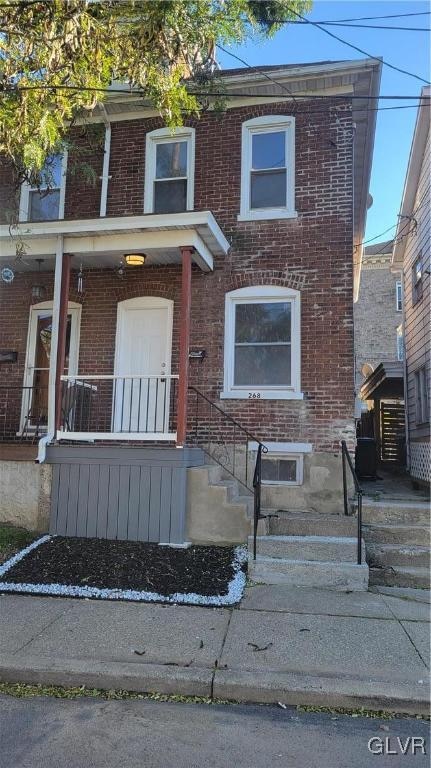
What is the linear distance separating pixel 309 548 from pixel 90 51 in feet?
20.1

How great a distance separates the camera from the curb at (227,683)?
357 cm

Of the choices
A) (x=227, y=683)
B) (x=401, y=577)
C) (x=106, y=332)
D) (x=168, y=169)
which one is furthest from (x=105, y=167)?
(x=227, y=683)

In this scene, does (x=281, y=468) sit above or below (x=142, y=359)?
below

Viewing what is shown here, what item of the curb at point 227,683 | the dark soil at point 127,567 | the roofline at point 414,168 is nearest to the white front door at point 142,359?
the dark soil at point 127,567

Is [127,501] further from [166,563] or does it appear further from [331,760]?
[331,760]

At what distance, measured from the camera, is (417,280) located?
11.4 meters

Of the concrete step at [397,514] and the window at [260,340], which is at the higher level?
the window at [260,340]

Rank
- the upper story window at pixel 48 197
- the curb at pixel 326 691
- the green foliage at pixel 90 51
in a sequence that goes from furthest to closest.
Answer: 1. the upper story window at pixel 48 197
2. the green foliage at pixel 90 51
3. the curb at pixel 326 691

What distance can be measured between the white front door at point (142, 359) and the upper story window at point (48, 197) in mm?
2346

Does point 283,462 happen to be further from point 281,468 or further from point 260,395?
point 260,395

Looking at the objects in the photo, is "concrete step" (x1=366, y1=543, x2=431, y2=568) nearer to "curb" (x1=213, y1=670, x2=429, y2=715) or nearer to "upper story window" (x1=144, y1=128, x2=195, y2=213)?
"curb" (x1=213, y1=670, x2=429, y2=715)

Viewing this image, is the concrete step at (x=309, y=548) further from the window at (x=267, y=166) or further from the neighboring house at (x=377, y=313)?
the neighboring house at (x=377, y=313)

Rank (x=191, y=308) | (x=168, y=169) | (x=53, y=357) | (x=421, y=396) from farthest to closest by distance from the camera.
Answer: (x=421, y=396) < (x=168, y=169) < (x=191, y=308) < (x=53, y=357)

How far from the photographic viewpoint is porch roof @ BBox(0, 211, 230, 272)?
285 inches
